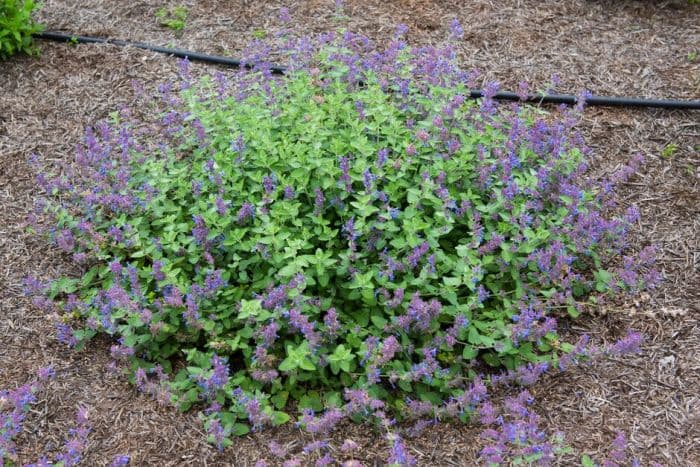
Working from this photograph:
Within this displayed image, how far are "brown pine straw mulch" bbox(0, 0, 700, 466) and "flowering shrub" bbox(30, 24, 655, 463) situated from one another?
0.18m

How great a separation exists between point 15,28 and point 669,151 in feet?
14.9

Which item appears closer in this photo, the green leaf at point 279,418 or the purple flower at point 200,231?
the green leaf at point 279,418

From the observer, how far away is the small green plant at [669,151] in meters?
4.24

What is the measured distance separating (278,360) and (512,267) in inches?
45.4

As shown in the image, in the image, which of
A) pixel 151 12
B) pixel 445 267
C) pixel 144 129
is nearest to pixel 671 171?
pixel 445 267

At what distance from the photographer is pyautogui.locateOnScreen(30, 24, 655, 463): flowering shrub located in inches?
110

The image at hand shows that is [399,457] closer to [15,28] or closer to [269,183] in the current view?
[269,183]

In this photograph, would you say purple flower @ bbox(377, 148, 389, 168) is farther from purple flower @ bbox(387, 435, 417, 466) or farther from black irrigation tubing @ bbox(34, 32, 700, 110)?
black irrigation tubing @ bbox(34, 32, 700, 110)

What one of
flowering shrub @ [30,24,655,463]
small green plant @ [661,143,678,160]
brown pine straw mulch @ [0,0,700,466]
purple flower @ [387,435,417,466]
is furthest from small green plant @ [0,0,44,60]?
small green plant @ [661,143,678,160]

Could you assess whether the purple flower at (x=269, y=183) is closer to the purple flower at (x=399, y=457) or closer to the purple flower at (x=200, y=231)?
the purple flower at (x=200, y=231)

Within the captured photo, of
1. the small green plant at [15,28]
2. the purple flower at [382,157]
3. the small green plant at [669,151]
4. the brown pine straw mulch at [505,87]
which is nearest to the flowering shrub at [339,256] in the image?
the purple flower at [382,157]

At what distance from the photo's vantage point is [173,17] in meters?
5.44

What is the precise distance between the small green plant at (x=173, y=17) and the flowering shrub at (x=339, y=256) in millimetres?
2010

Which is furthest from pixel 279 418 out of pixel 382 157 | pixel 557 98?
pixel 557 98
